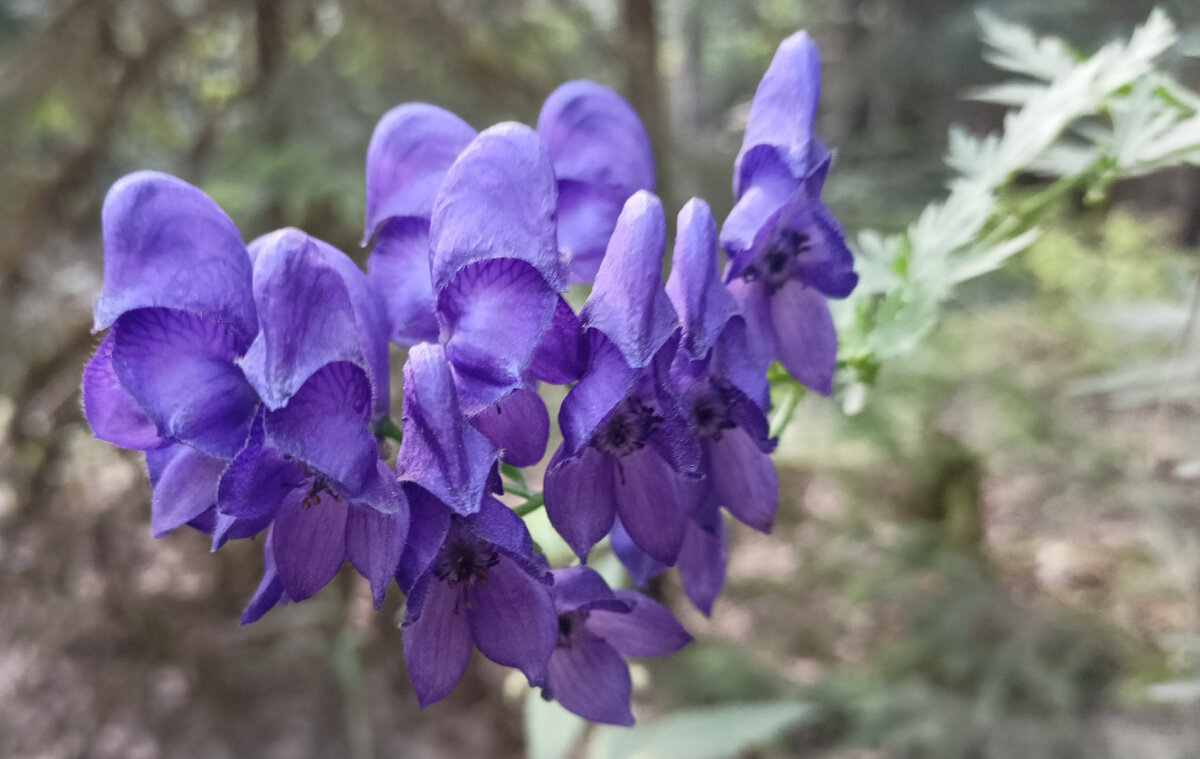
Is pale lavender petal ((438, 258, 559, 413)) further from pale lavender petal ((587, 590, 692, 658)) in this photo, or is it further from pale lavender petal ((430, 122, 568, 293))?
pale lavender petal ((587, 590, 692, 658))

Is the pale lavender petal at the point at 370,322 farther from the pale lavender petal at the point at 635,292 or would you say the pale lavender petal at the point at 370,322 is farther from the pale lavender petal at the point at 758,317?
the pale lavender petal at the point at 758,317

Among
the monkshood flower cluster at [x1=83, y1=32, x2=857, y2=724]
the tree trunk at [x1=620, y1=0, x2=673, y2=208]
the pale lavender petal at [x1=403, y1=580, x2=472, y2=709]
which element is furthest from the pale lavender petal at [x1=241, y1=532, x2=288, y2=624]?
the tree trunk at [x1=620, y1=0, x2=673, y2=208]

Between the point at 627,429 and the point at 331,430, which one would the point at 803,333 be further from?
the point at 331,430

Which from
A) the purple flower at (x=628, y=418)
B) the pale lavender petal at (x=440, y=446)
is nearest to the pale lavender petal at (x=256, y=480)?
the pale lavender petal at (x=440, y=446)

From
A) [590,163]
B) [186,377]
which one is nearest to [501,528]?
[186,377]

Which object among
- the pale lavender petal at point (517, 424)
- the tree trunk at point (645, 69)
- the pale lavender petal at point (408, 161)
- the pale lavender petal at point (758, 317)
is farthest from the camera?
the tree trunk at point (645, 69)

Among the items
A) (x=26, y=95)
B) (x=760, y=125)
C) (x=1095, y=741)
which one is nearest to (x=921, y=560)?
(x=1095, y=741)

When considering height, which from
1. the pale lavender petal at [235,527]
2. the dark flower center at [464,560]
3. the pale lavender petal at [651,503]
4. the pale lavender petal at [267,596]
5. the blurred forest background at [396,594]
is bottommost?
the blurred forest background at [396,594]
